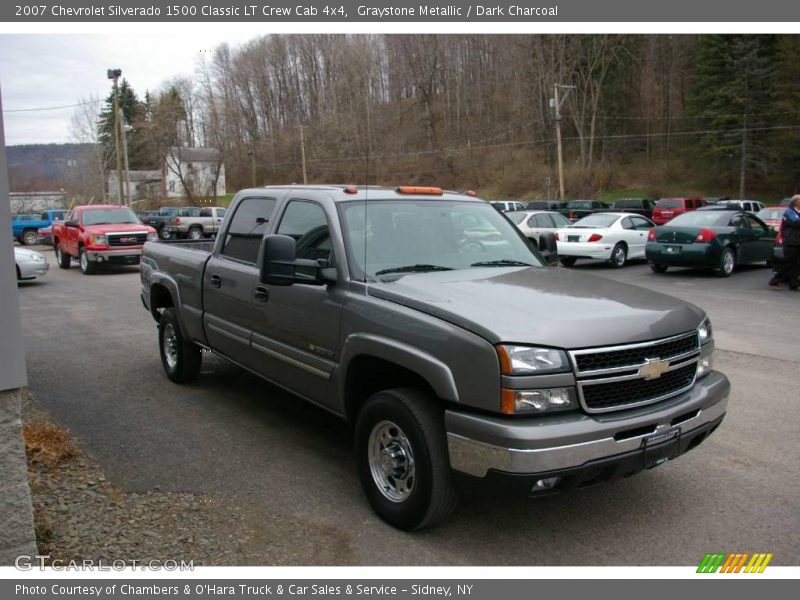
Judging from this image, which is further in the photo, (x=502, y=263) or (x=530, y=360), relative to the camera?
(x=502, y=263)

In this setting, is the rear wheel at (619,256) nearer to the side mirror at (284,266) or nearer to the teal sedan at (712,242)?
the teal sedan at (712,242)

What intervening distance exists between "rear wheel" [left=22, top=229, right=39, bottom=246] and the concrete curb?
40961 millimetres

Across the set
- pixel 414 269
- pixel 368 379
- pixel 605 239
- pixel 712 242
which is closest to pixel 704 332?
pixel 414 269

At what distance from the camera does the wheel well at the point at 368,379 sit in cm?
412

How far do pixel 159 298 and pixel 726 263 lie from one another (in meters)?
13.5

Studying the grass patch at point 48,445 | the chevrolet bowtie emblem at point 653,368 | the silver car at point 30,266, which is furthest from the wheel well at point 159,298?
the silver car at point 30,266

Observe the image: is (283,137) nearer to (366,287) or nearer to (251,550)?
(366,287)

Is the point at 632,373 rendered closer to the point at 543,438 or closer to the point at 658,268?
the point at 543,438

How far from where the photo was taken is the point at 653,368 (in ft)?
12.1

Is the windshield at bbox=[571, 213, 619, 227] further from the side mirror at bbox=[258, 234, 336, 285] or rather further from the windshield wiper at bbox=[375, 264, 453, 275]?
the side mirror at bbox=[258, 234, 336, 285]

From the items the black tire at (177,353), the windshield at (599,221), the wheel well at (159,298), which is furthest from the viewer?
the windshield at (599,221)

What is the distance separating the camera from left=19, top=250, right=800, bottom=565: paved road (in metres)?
3.80

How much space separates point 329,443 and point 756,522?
306 cm

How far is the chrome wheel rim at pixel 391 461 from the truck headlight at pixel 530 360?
2.70 ft
